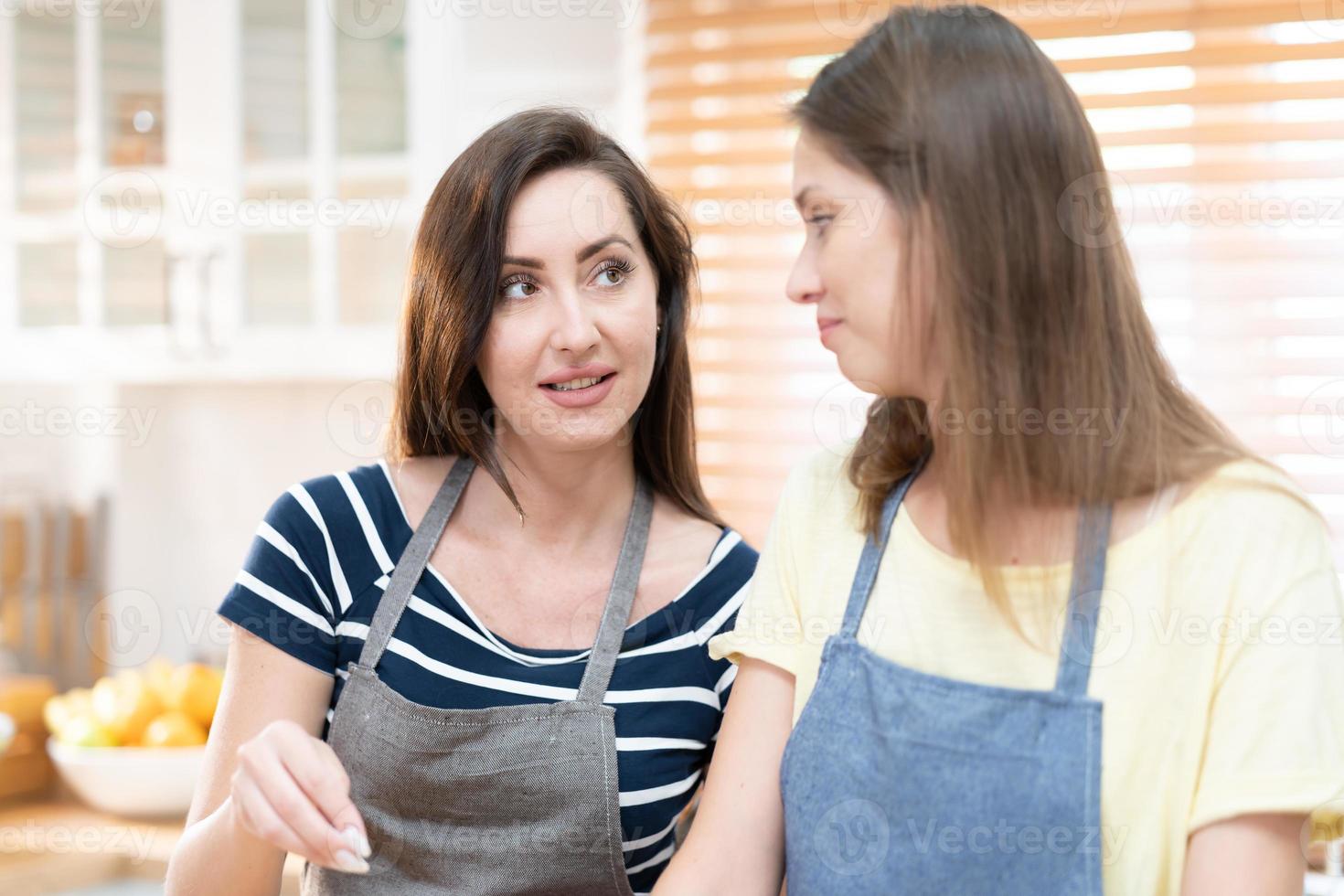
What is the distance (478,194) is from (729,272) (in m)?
1.15

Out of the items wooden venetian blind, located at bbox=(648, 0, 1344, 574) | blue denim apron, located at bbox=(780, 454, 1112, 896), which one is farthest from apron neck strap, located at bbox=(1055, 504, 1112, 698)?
wooden venetian blind, located at bbox=(648, 0, 1344, 574)

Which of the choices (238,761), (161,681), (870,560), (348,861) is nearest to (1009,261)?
(870,560)

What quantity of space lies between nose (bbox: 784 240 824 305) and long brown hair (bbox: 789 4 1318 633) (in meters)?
0.07

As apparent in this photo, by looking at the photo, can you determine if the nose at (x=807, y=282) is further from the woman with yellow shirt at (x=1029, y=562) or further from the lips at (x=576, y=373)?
the lips at (x=576, y=373)

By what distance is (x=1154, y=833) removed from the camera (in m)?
0.79

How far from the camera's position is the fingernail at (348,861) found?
86cm

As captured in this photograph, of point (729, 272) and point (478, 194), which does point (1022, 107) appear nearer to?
point (478, 194)

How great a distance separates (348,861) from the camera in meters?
0.86

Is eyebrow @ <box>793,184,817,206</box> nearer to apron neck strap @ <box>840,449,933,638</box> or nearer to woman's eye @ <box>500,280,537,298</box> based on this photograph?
apron neck strap @ <box>840,449,933,638</box>

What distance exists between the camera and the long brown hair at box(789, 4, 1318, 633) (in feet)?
2.71

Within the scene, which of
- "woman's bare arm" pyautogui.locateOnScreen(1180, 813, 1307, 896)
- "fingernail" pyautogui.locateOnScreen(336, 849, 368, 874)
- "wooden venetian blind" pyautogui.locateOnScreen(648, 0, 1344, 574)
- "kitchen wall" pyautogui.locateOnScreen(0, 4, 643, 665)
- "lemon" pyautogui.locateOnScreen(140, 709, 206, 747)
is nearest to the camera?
"woman's bare arm" pyautogui.locateOnScreen(1180, 813, 1307, 896)

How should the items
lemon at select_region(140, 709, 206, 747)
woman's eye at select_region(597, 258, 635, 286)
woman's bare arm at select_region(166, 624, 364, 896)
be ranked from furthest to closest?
lemon at select_region(140, 709, 206, 747) < woman's eye at select_region(597, 258, 635, 286) < woman's bare arm at select_region(166, 624, 364, 896)

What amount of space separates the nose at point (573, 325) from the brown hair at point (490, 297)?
70mm

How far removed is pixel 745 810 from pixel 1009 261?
449mm
